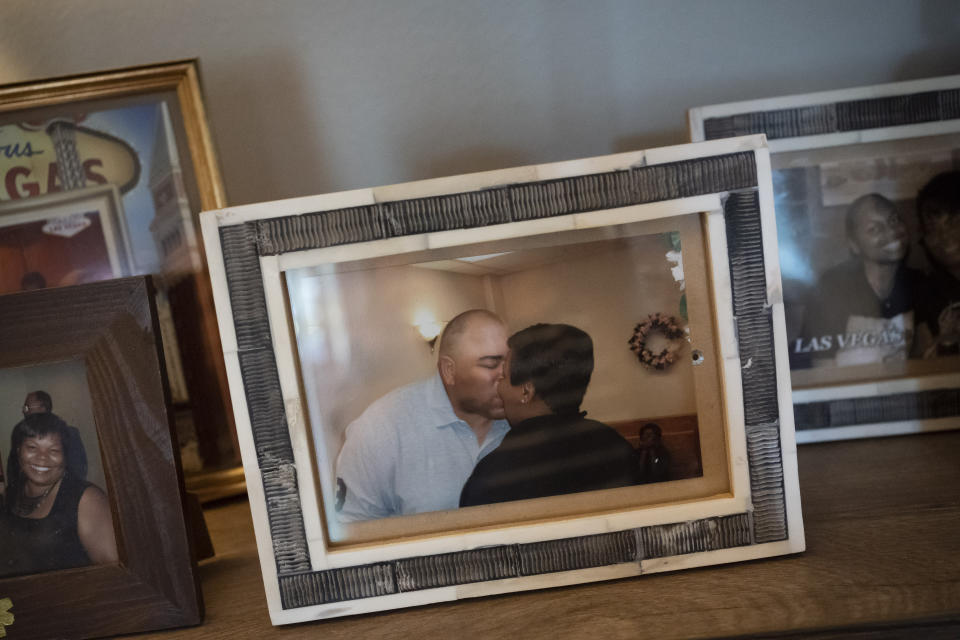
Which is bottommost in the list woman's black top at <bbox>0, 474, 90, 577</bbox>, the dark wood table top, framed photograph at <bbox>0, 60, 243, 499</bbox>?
the dark wood table top

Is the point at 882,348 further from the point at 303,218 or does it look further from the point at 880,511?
the point at 303,218

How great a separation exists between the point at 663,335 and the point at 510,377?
0.47 ft

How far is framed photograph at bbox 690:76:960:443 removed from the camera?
2.71ft

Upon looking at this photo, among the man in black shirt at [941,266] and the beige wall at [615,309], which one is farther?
the man in black shirt at [941,266]

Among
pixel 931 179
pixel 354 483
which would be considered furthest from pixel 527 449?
pixel 931 179

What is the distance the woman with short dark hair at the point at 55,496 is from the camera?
2.14 ft

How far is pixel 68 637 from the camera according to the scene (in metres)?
0.64

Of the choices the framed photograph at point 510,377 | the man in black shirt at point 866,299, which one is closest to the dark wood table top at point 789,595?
the framed photograph at point 510,377

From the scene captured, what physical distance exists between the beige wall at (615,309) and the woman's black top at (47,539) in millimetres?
430

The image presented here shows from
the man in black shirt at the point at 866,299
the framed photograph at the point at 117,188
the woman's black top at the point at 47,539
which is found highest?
the framed photograph at the point at 117,188

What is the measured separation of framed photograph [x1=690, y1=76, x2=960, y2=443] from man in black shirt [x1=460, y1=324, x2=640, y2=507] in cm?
33

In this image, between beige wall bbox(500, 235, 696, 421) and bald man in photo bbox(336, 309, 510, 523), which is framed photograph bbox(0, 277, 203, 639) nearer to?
bald man in photo bbox(336, 309, 510, 523)

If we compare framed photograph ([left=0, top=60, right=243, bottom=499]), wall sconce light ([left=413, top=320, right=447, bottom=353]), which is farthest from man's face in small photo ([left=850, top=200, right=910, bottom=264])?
framed photograph ([left=0, top=60, right=243, bottom=499])

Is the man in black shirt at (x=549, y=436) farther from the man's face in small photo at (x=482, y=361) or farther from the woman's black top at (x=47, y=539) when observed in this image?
the woman's black top at (x=47, y=539)
